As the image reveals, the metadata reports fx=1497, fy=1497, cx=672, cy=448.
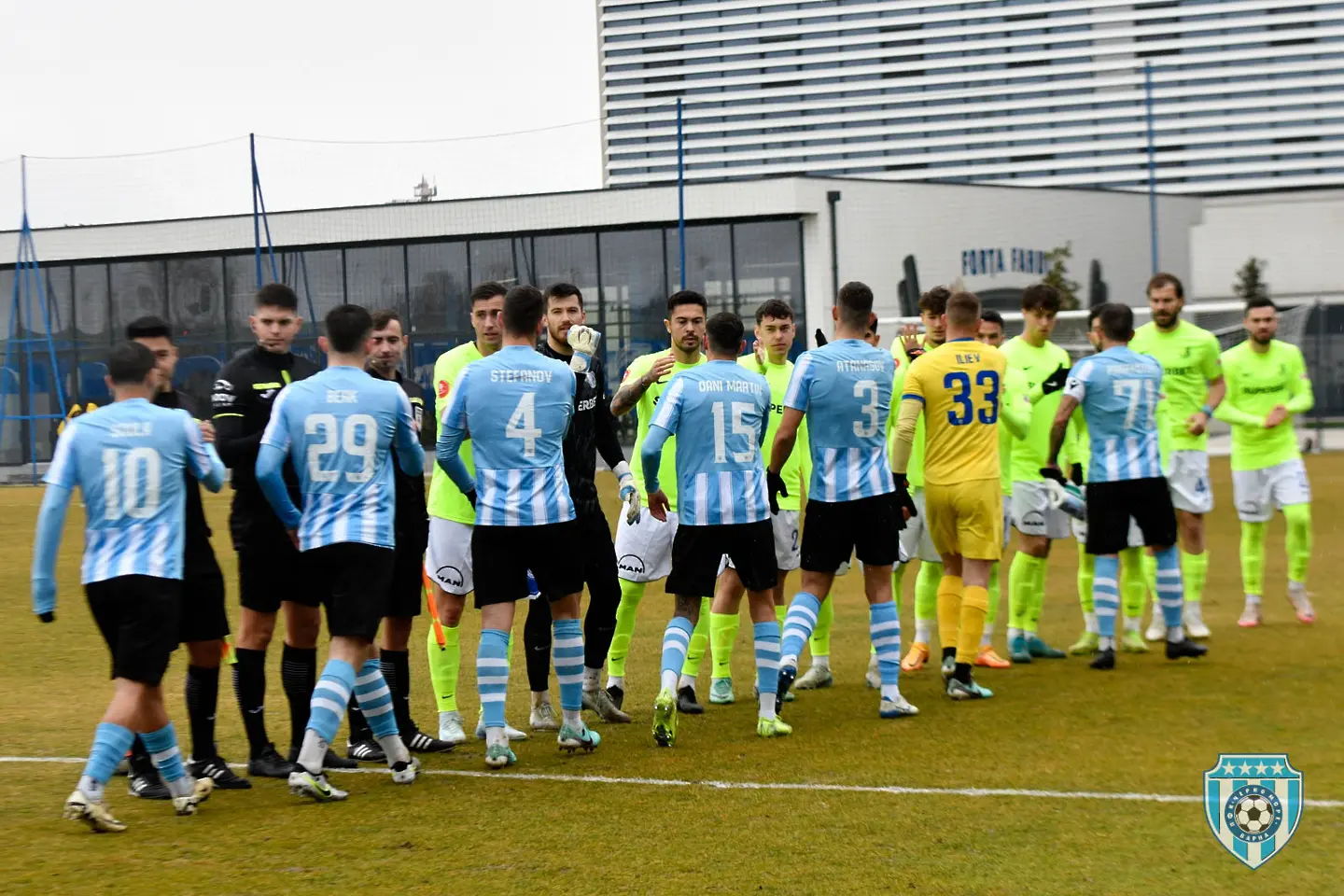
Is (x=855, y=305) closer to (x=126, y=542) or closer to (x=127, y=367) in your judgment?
(x=127, y=367)

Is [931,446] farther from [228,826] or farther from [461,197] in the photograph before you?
[461,197]

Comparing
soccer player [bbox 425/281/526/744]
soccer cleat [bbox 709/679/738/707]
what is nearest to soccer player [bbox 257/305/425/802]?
soccer player [bbox 425/281/526/744]

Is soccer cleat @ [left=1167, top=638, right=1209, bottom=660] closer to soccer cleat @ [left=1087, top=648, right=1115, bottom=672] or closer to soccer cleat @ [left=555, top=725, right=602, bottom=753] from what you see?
soccer cleat @ [left=1087, top=648, right=1115, bottom=672]

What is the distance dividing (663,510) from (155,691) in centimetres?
259

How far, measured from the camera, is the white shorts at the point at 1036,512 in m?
9.97

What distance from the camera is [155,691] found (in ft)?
19.7

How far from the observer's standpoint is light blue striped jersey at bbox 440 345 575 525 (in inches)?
269

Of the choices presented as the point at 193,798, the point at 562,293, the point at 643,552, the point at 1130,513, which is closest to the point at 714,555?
the point at 643,552

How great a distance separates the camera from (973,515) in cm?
857

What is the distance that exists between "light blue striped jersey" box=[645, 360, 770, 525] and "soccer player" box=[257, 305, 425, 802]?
5.24ft

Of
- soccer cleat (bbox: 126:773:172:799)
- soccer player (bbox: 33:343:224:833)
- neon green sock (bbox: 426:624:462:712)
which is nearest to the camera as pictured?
soccer player (bbox: 33:343:224:833)

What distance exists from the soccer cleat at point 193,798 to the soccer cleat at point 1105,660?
5381mm

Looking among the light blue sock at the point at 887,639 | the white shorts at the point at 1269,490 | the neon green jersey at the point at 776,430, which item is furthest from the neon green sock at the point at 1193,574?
the light blue sock at the point at 887,639

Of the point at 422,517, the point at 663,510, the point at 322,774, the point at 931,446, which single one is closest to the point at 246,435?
the point at 422,517
